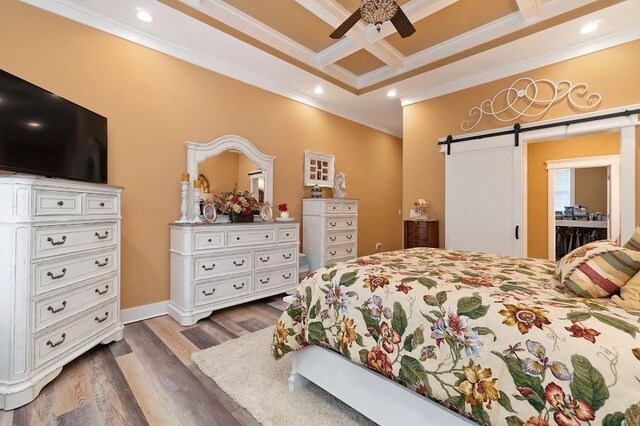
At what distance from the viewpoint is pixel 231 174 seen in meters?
3.54

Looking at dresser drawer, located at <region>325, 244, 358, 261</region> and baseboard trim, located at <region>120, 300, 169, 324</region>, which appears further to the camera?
dresser drawer, located at <region>325, 244, 358, 261</region>

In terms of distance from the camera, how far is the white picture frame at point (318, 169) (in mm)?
4504

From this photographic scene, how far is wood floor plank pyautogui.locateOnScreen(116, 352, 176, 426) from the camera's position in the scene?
4.98 ft

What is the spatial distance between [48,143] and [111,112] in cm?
85

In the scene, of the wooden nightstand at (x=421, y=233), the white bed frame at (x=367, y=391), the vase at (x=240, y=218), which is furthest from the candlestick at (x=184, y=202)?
the wooden nightstand at (x=421, y=233)

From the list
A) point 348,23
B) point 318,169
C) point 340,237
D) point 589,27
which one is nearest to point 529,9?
point 589,27

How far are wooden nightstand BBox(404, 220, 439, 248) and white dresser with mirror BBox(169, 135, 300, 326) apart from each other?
168 cm

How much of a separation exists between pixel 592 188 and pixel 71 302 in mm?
8857

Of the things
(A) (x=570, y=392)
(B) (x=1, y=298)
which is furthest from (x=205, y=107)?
(A) (x=570, y=392)

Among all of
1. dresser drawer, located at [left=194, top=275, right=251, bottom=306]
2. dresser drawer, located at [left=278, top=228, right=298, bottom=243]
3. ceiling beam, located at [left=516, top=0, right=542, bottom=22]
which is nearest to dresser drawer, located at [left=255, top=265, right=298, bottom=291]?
dresser drawer, located at [left=194, top=275, right=251, bottom=306]

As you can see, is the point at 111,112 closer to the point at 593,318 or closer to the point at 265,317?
the point at 265,317

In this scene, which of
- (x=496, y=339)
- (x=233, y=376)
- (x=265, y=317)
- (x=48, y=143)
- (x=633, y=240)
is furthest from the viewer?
(x=265, y=317)

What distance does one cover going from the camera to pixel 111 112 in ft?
8.87

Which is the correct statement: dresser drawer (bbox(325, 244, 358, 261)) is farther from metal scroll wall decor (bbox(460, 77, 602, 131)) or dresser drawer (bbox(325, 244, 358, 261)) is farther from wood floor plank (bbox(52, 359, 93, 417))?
wood floor plank (bbox(52, 359, 93, 417))
